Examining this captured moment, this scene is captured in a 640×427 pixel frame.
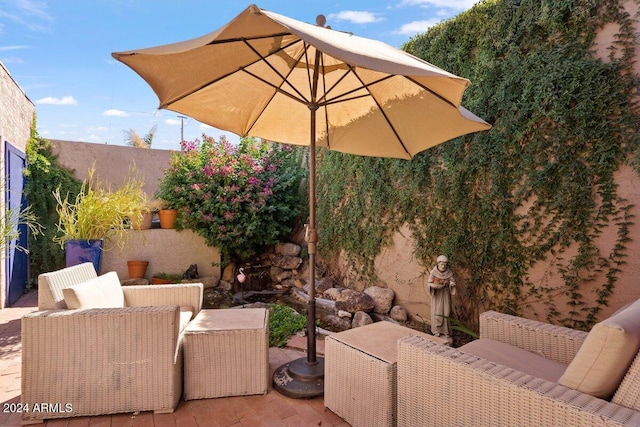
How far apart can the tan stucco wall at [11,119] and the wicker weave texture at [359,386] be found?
4.25m

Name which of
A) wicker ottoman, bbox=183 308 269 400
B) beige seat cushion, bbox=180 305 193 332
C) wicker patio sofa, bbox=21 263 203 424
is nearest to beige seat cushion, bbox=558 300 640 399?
wicker ottoman, bbox=183 308 269 400

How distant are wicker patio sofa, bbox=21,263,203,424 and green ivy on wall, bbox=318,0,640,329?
110 inches

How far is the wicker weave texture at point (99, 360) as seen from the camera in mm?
2020

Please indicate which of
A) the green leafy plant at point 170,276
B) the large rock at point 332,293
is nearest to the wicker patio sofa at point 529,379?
the large rock at point 332,293

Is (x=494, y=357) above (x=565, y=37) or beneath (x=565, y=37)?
beneath

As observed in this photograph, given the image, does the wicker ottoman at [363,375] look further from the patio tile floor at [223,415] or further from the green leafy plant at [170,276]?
the green leafy plant at [170,276]

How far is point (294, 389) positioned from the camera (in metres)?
2.35

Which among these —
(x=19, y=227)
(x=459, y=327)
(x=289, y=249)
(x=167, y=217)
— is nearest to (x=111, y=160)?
(x=19, y=227)

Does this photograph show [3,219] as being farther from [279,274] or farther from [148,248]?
[279,274]

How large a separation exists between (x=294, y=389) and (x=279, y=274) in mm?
3779

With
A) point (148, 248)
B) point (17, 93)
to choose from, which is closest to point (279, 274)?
point (148, 248)

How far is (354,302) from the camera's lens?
173 inches

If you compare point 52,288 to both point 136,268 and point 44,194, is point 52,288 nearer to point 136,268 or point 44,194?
point 136,268

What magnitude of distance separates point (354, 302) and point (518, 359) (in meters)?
2.75
